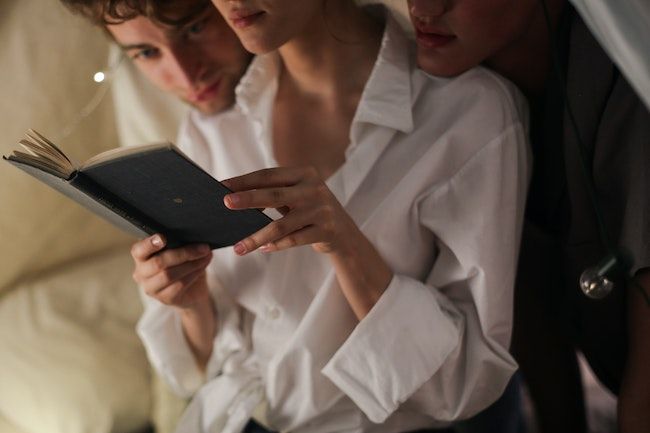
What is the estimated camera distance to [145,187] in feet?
2.75

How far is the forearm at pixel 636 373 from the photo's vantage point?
0.99m

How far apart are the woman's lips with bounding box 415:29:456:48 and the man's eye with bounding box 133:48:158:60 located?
353 millimetres

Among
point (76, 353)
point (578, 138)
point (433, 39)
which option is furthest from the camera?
point (76, 353)

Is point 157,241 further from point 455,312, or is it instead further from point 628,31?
point 628,31

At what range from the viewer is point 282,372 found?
3.54 ft

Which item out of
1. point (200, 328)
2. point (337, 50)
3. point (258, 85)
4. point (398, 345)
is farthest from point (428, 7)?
point (200, 328)

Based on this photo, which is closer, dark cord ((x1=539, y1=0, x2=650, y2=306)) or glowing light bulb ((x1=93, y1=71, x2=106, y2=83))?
dark cord ((x1=539, y1=0, x2=650, y2=306))

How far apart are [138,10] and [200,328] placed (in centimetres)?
42

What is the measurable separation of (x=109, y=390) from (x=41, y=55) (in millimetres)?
516

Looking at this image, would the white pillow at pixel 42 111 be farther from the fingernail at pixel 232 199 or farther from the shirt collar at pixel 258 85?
the fingernail at pixel 232 199

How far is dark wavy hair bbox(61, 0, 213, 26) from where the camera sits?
1.05m

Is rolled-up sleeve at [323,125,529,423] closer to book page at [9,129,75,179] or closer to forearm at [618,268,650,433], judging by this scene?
forearm at [618,268,650,433]

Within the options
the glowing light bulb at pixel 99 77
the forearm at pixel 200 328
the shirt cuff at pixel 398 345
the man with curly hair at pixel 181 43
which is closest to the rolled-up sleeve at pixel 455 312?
the shirt cuff at pixel 398 345

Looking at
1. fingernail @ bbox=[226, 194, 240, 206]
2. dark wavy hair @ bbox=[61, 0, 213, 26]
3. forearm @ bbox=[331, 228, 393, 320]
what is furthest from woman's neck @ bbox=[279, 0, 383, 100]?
fingernail @ bbox=[226, 194, 240, 206]
